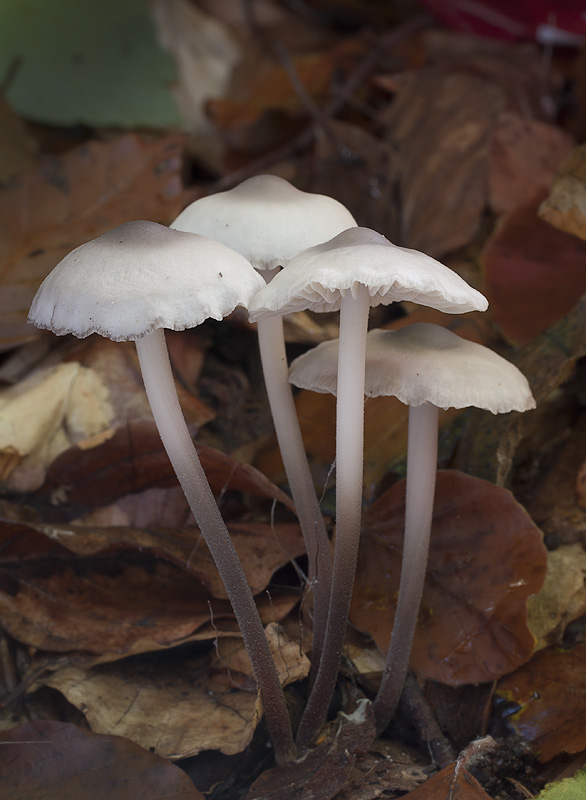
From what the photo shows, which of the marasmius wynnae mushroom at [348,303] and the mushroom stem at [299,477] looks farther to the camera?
the mushroom stem at [299,477]

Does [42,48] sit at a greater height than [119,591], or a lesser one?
greater

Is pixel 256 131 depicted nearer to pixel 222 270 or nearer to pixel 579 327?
pixel 579 327

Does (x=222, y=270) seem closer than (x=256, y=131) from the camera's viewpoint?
Yes

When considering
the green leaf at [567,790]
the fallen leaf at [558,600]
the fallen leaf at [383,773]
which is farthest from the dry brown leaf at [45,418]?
the green leaf at [567,790]

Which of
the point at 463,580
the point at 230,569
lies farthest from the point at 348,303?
the point at 463,580

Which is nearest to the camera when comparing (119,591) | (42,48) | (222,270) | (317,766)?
(222,270)

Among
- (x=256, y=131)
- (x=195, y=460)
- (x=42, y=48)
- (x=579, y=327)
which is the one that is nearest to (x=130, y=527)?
(x=195, y=460)

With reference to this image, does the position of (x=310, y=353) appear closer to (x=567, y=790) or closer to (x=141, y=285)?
(x=141, y=285)

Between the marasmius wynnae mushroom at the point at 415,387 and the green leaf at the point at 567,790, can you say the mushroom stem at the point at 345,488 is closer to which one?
the marasmius wynnae mushroom at the point at 415,387
